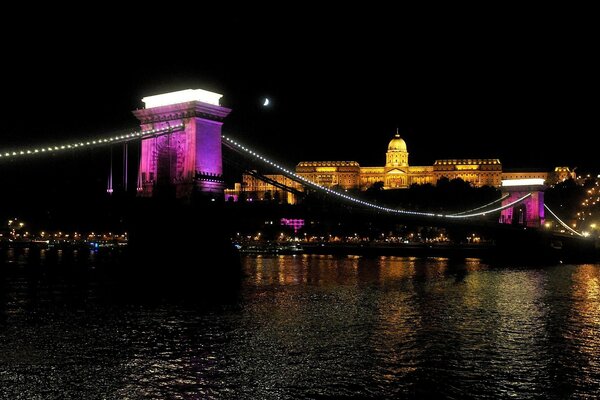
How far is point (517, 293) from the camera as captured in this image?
27.0 m

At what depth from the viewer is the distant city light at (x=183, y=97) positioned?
117 feet

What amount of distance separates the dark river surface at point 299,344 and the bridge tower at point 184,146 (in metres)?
8.96

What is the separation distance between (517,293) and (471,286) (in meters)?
3.22

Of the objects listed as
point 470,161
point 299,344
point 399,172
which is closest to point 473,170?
point 470,161

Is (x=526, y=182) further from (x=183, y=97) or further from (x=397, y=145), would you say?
(x=397, y=145)

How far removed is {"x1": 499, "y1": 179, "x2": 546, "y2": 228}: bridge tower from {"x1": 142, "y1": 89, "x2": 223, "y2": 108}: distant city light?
37112 millimetres

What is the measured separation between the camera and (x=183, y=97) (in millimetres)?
36062

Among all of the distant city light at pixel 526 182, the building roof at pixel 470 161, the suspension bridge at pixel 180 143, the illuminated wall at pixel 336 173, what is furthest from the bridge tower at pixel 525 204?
the illuminated wall at pixel 336 173

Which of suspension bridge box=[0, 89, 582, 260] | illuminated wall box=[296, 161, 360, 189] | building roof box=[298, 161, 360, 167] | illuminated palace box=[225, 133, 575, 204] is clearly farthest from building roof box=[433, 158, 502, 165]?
suspension bridge box=[0, 89, 582, 260]

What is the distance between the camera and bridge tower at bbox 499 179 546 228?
216 feet

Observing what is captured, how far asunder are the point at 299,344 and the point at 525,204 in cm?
5712

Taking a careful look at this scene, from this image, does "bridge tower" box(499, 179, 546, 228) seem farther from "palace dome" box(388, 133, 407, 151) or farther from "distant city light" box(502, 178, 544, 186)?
"palace dome" box(388, 133, 407, 151)

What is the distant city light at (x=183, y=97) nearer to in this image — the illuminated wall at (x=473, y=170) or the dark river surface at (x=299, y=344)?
the dark river surface at (x=299, y=344)

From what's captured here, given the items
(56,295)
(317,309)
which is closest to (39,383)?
(317,309)
